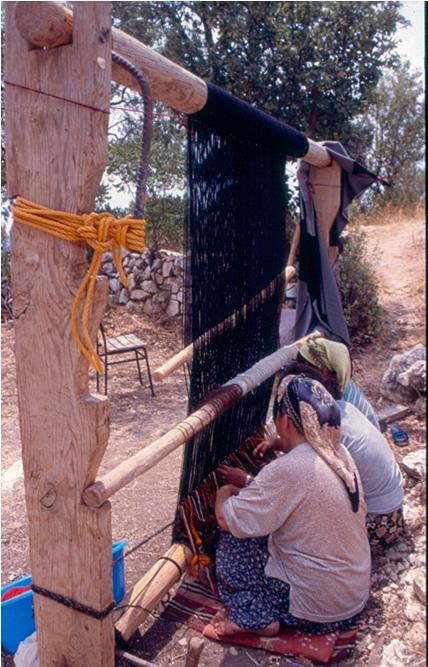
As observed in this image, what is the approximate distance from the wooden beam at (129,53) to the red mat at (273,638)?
194cm

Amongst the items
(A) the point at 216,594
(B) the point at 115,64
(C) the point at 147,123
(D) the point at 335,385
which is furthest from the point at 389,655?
(B) the point at 115,64

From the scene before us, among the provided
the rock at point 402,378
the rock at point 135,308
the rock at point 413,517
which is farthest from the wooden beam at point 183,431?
the rock at point 135,308

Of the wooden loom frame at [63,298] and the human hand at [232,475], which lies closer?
the wooden loom frame at [63,298]

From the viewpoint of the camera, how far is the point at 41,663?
1957 millimetres

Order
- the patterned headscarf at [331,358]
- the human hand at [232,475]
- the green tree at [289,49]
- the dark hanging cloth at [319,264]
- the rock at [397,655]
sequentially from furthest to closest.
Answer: the green tree at [289,49] < the dark hanging cloth at [319,264] < the patterned headscarf at [331,358] < the human hand at [232,475] < the rock at [397,655]

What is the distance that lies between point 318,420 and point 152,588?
3.09ft

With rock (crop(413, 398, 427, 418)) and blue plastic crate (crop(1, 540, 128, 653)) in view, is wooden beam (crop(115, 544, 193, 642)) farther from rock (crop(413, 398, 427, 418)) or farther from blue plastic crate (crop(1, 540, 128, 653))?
rock (crop(413, 398, 427, 418))

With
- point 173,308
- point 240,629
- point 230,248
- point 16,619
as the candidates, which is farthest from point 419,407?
point 173,308

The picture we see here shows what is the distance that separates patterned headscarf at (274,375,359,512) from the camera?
2.16 m

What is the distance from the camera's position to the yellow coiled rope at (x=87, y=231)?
58.7 inches

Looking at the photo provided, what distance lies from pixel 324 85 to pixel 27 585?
5.91 meters

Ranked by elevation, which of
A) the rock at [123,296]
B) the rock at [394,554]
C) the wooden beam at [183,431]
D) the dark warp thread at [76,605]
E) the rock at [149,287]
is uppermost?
the rock at [149,287]

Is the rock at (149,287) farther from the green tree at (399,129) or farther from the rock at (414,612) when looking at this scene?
the green tree at (399,129)

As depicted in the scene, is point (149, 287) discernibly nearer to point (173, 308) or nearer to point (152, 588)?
point (173, 308)
